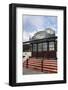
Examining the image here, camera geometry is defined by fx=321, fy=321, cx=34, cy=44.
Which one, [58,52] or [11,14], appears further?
[58,52]

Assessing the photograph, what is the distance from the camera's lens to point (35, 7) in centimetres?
139

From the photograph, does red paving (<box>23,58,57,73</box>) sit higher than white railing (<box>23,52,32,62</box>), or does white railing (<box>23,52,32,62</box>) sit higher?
white railing (<box>23,52,32,62</box>)

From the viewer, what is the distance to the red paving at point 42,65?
55.1 inches

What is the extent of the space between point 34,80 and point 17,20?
272mm

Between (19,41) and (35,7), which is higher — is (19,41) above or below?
below

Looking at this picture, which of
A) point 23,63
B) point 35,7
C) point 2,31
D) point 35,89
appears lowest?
point 35,89

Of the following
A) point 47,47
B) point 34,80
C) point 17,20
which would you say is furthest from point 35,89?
point 17,20

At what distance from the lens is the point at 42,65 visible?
4.66 feet

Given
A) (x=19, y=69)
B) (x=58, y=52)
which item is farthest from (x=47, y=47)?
(x=19, y=69)

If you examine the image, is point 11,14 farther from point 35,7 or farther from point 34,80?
point 34,80

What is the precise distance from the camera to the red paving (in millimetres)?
1398

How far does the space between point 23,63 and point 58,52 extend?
179 mm

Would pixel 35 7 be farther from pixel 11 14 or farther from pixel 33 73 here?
pixel 33 73

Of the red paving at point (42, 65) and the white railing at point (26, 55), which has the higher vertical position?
the white railing at point (26, 55)
